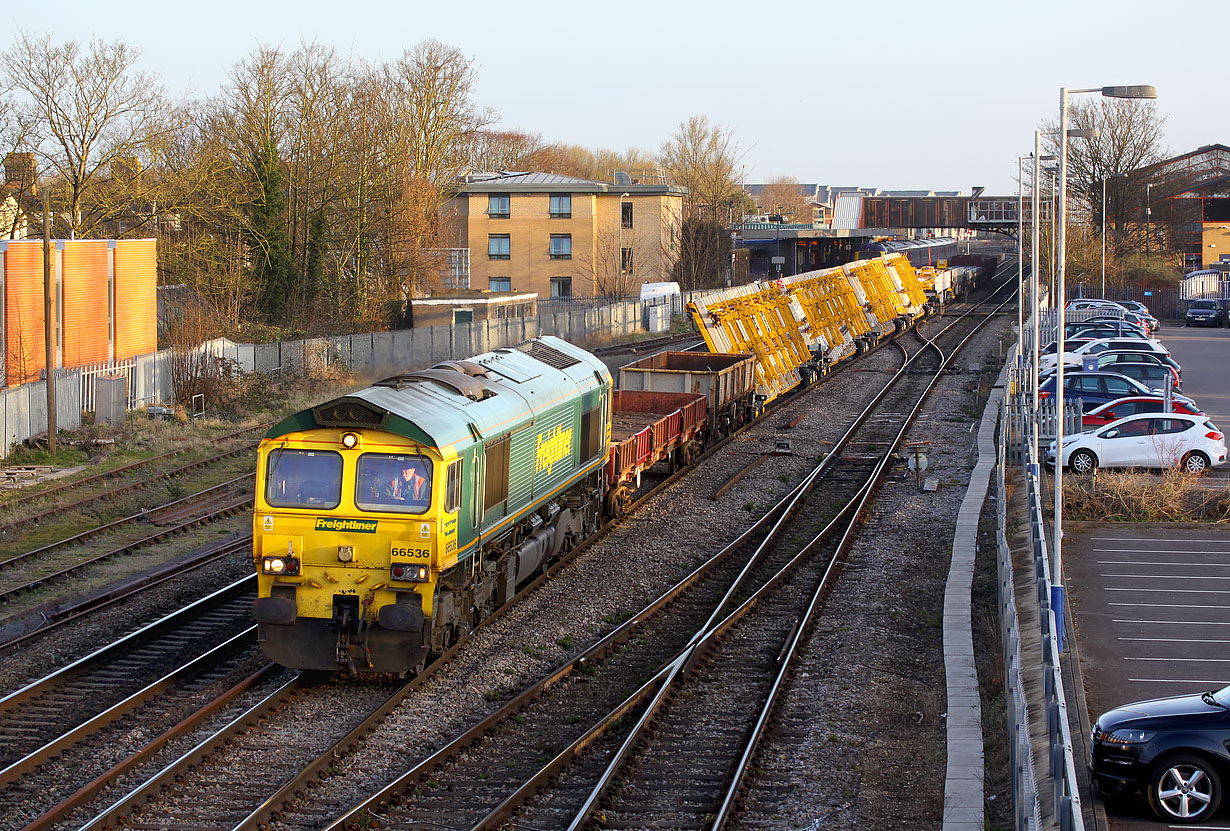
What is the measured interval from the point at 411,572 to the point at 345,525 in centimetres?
84

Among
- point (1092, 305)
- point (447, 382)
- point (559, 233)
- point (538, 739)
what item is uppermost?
point (559, 233)

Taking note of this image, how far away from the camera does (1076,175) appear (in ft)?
258

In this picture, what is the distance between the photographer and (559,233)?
6938 centimetres

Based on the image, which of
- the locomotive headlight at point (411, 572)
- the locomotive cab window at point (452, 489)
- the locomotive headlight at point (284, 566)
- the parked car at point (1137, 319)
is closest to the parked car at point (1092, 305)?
the parked car at point (1137, 319)

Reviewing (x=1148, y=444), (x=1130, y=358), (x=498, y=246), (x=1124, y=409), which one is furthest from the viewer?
(x=498, y=246)

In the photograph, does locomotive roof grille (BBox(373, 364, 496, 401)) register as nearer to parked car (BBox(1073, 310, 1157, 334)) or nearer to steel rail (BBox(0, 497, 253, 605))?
steel rail (BBox(0, 497, 253, 605))

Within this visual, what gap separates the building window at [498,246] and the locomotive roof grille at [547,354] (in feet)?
167

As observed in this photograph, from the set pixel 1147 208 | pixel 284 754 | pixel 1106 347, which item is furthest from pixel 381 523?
pixel 1147 208

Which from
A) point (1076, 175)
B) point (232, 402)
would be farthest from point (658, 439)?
point (1076, 175)

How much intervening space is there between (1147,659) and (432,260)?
1773 inches

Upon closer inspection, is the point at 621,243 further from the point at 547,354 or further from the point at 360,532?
the point at 360,532

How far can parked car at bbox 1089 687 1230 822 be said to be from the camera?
32.8 feet

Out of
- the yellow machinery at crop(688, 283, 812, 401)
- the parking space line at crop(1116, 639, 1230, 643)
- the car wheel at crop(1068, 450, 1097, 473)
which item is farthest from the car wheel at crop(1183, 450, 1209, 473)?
the yellow machinery at crop(688, 283, 812, 401)

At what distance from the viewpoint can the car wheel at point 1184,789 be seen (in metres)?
9.99
